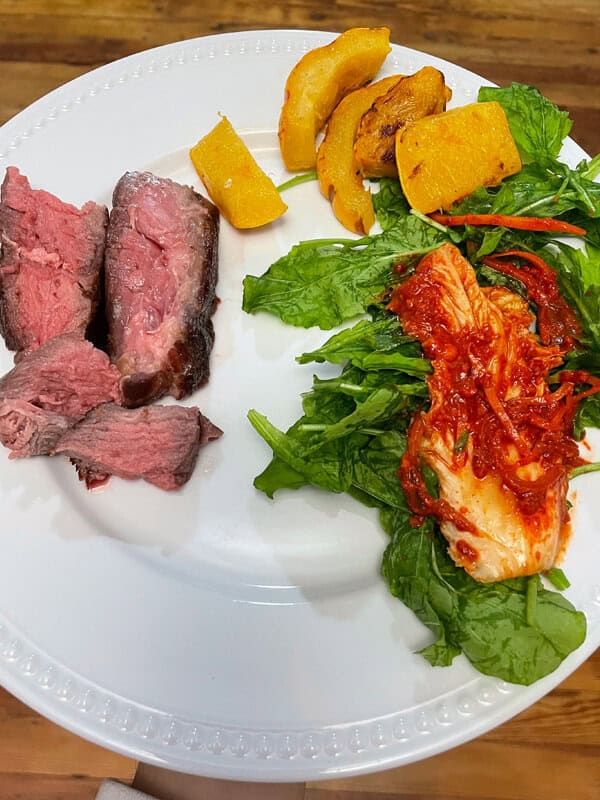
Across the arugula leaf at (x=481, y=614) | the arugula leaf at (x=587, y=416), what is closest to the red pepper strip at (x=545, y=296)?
the arugula leaf at (x=587, y=416)

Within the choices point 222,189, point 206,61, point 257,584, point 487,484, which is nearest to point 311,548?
point 257,584

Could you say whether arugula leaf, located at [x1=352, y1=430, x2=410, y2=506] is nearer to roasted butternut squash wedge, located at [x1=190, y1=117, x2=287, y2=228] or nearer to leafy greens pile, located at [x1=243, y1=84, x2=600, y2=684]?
leafy greens pile, located at [x1=243, y1=84, x2=600, y2=684]

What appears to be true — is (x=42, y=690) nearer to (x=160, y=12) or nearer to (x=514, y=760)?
(x=514, y=760)

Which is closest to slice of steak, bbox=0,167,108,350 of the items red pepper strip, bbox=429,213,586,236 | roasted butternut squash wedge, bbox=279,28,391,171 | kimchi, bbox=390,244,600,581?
roasted butternut squash wedge, bbox=279,28,391,171

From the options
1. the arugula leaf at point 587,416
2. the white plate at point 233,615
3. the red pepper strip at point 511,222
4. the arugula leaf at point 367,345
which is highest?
the red pepper strip at point 511,222

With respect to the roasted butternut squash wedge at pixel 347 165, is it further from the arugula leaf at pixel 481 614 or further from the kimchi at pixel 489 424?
the arugula leaf at pixel 481 614
